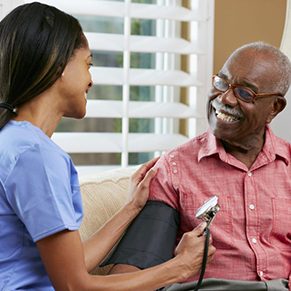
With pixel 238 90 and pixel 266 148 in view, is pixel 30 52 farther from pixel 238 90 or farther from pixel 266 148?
pixel 266 148

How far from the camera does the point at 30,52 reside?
150 cm

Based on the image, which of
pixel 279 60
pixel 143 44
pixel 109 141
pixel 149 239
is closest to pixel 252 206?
pixel 149 239

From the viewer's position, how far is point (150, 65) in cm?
291

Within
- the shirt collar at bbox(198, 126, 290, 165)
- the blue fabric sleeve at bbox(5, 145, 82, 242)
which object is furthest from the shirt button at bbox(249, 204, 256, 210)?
the blue fabric sleeve at bbox(5, 145, 82, 242)

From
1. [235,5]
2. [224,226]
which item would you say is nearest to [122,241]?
[224,226]

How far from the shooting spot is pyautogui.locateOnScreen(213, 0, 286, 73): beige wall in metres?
2.85

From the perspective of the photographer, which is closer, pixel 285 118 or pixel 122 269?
pixel 122 269

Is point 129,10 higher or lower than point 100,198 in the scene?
higher

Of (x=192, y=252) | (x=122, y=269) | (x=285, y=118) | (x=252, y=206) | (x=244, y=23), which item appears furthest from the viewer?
(x=244, y=23)

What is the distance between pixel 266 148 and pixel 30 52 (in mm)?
860

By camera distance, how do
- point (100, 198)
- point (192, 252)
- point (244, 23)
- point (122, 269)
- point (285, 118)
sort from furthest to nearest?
point (244, 23)
point (285, 118)
point (100, 198)
point (122, 269)
point (192, 252)

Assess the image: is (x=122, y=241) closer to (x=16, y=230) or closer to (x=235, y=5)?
(x=16, y=230)

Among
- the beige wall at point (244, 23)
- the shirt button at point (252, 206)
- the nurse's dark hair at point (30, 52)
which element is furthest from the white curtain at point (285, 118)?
the nurse's dark hair at point (30, 52)

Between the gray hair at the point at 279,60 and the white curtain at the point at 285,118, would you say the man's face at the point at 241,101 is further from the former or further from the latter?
the white curtain at the point at 285,118
